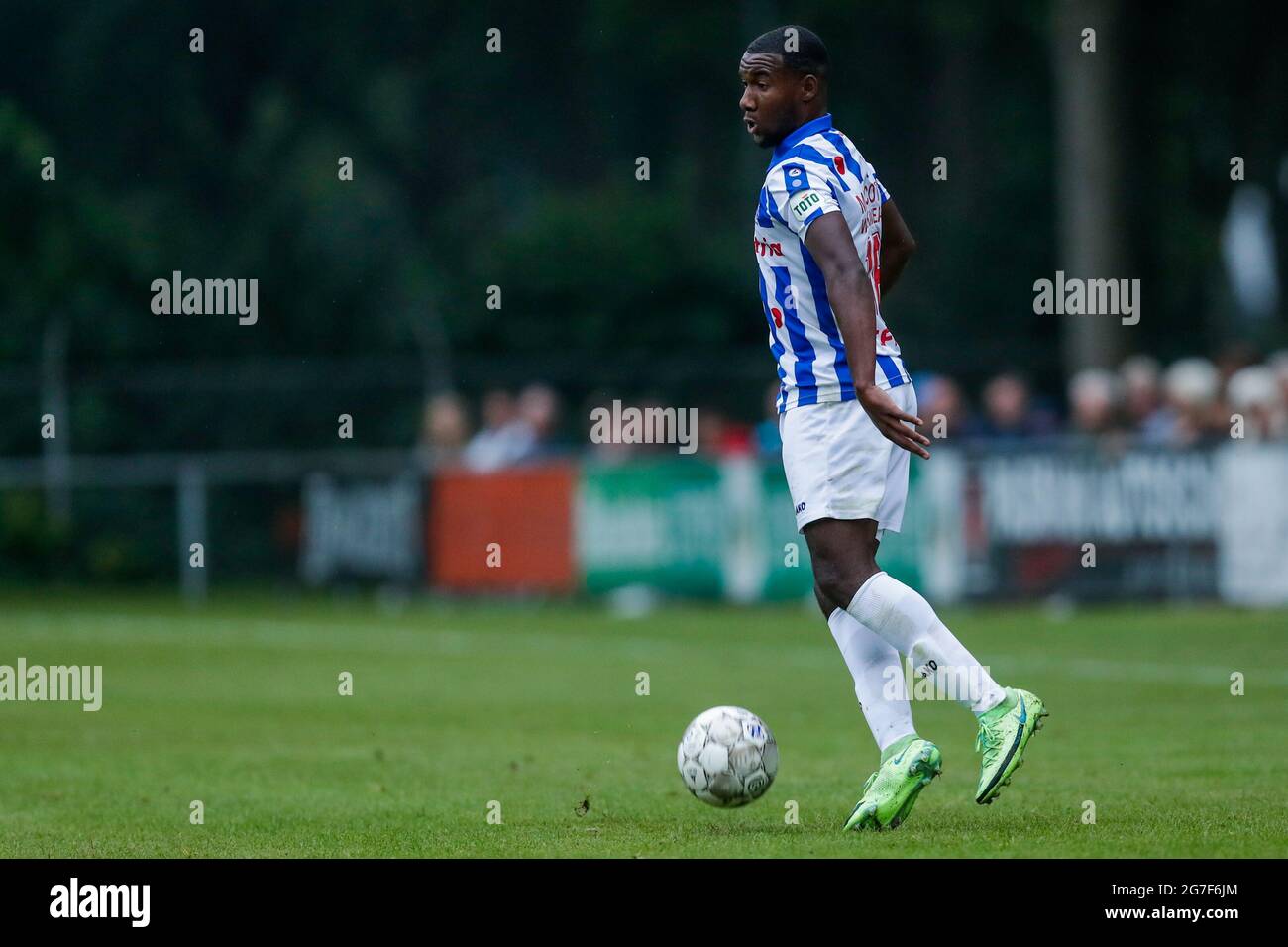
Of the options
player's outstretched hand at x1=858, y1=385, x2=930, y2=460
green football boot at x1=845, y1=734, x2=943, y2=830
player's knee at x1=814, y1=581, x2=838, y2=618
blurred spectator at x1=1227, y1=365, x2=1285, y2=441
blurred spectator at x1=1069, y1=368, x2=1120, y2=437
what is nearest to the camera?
player's outstretched hand at x1=858, y1=385, x2=930, y2=460

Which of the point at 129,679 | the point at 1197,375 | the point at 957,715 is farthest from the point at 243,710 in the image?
the point at 1197,375

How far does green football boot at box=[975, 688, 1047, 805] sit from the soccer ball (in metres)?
0.79

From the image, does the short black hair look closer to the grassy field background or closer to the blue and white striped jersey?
the blue and white striped jersey

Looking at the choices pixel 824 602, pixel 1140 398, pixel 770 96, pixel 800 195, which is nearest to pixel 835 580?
pixel 824 602

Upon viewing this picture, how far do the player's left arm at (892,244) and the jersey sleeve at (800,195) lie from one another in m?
0.71

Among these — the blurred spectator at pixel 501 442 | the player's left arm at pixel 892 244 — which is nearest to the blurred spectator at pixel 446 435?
the blurred spectator at pixel 501 442

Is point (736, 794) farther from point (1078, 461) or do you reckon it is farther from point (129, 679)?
point (1078, 461)

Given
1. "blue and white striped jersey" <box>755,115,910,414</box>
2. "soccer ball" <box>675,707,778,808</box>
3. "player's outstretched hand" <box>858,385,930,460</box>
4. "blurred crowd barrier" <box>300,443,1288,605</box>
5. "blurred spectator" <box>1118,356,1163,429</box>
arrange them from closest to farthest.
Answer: "player's outstretched hand" <box>858,385,930,460</box> < "blue and white striped jersey" <box>755,115,910,414</box> < "soccer ball" <box>675,707,778,808</box> < "blurred crowd barrier" <box>300,443,1288,605</box> < "blurred spectator" <box>1118,356,1163,429</box>

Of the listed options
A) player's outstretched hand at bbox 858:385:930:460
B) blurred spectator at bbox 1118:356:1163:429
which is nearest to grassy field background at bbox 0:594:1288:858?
player's outstretched hand at bbox 858:385:930:460

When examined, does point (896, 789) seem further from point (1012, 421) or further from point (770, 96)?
point (1012, 421)

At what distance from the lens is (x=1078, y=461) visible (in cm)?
2055

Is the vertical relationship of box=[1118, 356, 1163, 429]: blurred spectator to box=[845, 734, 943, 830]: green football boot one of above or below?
above

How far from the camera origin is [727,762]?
7812 mm

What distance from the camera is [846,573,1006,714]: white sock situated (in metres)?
7.52
